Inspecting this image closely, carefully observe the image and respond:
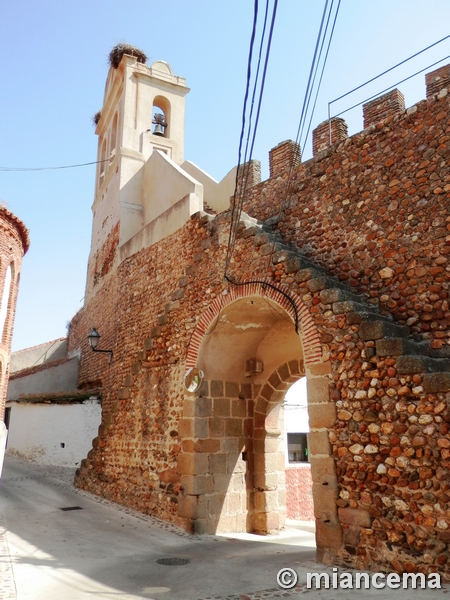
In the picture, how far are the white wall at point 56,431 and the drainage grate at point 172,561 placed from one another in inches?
298

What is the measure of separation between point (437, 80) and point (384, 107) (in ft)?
2.66

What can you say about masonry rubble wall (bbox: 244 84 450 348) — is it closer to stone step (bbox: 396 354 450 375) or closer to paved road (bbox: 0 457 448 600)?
stone step (bbox: 396 354 450 375)

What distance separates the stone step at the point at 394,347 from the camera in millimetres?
4859

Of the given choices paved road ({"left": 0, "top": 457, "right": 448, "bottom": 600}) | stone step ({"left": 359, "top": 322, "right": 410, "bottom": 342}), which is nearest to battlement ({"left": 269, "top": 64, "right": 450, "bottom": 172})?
stone step ({"left": 359, "top": 322, "right": 410, "bottom": 342})

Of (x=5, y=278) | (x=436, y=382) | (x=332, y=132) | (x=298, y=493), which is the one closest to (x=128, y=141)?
(x=5, y=278)

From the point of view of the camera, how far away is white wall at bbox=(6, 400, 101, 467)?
13055mm

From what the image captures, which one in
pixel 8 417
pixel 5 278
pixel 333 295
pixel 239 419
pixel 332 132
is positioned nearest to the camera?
pixel 333 295

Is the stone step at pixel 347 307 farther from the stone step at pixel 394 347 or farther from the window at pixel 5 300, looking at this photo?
the window at pixel 5 300

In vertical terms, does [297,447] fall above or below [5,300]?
below

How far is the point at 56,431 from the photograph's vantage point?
1381 centimetres

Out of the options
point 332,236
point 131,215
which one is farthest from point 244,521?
point 131,215

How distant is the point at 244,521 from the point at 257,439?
52.1 inches

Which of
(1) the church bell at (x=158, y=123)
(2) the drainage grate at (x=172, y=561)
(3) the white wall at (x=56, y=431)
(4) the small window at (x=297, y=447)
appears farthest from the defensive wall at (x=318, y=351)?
(1) the church bell at (x=158, y=123)

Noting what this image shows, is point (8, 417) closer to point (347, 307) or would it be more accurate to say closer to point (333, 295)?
point (333, 295)
